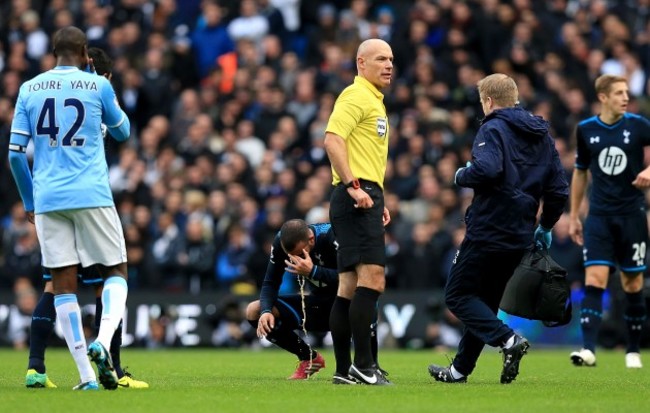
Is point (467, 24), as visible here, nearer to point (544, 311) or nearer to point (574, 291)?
point (574, 291)

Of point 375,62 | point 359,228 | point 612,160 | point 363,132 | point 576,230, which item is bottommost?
point 576,230

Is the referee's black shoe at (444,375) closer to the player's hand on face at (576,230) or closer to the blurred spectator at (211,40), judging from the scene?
the player's hand on face at (576,230)

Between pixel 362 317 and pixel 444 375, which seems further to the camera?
pixel 444 375

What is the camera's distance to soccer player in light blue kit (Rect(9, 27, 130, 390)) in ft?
31.8

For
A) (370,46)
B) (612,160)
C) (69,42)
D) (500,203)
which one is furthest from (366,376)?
(612,160)

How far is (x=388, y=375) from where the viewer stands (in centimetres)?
1212

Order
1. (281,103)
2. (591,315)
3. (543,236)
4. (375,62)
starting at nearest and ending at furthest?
(375,62) → (543,236) → (591,315) → (281,103)

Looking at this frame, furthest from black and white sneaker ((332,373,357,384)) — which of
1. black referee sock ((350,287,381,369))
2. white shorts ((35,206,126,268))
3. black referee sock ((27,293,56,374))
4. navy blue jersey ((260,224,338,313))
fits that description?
black referee sock ((27,293,56,374))

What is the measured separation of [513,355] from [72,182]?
139 inches

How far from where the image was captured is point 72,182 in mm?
9664

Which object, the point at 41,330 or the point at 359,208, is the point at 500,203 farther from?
the point at 41,330

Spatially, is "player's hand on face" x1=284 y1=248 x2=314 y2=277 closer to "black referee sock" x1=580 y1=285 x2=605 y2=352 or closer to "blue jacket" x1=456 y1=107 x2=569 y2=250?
"blue jacket" x1=456 y1=107 x2=569 y2=250

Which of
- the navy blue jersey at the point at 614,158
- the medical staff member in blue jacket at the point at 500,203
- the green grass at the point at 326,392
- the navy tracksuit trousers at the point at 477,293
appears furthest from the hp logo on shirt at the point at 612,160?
the navy tracksuit trousers at the point at 477,293

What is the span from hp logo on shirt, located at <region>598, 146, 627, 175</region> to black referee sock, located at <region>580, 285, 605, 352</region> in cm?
119
